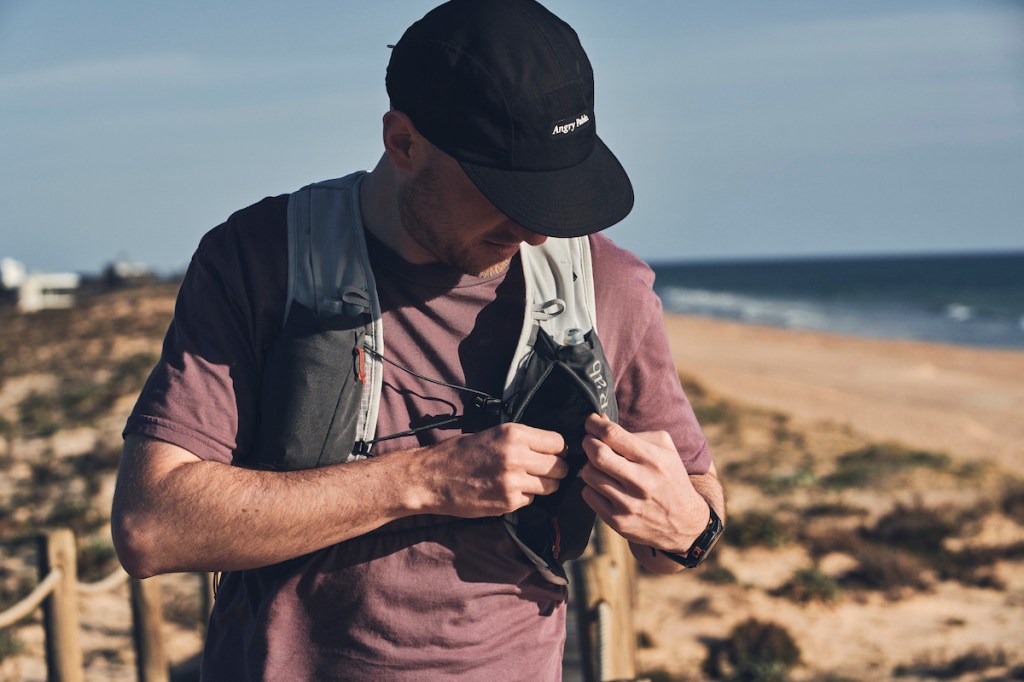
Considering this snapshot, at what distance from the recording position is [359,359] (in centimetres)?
159

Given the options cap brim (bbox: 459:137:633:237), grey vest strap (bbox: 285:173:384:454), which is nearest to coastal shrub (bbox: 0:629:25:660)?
grey vest strap (bbox: 285:173:384:454)

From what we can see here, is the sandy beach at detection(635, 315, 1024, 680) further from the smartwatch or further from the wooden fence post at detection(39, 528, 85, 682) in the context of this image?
the smartwatch

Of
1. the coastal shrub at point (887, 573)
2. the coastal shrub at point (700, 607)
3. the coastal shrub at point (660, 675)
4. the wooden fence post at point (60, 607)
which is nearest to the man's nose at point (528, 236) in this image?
the wooden fence post at point (60, 607)

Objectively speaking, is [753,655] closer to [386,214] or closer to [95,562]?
[95,562]

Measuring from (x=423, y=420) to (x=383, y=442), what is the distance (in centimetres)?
7

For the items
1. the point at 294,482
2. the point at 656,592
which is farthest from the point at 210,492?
the point at 656,592

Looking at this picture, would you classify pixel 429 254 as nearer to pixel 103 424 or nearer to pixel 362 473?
Result: pixel 362 473

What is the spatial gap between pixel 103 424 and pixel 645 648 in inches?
328

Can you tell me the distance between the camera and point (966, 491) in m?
10.6

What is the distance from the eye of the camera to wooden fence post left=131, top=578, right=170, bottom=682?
15.8 ft

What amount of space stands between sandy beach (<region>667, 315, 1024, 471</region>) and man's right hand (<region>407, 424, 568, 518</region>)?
1498cm

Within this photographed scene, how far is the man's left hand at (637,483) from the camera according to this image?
155 cm

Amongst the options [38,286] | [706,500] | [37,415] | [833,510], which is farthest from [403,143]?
[38,286]

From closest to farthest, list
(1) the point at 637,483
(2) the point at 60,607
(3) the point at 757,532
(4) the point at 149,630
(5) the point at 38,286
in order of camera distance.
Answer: (1) the point at 637,483 < (2) the point at 60,607 < (4) the point at 149,630 < (3) the point at 757,532 < (5) the point at 38,286
